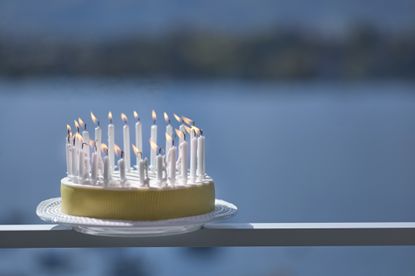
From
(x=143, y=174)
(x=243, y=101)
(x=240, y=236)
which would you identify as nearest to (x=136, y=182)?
(x=143, y=174)

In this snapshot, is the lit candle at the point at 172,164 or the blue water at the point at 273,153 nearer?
the lit candle at the point at 172,164

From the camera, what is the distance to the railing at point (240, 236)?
100 cm

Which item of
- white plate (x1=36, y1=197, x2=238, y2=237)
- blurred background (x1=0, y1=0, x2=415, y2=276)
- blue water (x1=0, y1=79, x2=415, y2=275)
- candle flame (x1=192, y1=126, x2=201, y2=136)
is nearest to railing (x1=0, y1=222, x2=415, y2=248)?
white plate (x1=36, y1=197, x2=238, y2=237)

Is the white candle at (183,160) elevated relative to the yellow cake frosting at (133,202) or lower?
elevated

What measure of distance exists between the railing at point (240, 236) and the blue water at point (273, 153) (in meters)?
2.29

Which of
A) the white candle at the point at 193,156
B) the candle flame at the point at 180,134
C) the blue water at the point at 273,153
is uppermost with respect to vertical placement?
the candle flame at the point at 180,134

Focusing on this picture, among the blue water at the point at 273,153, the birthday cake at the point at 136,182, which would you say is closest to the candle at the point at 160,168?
the birthday cake at the point at 136,182

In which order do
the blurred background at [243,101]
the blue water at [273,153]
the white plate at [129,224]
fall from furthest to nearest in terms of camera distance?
1. the blue water at [273,153]
2. the blurred background at [243,101]
3. the white plate at [129,224]

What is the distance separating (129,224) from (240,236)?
0.16 meters

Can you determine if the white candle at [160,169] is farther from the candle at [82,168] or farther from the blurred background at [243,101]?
the blurred background at [243,101]

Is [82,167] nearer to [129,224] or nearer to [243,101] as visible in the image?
[129,224]

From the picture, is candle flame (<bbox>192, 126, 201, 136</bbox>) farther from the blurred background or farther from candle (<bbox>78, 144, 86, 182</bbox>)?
the blurred background

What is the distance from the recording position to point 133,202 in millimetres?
937

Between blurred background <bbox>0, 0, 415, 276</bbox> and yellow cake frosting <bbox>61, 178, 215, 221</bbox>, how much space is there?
197 centimetres
